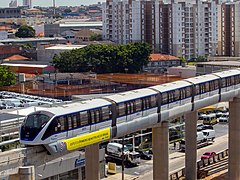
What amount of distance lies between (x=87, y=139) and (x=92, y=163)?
6.67 feet

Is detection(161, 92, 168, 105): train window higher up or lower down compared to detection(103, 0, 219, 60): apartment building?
lower down

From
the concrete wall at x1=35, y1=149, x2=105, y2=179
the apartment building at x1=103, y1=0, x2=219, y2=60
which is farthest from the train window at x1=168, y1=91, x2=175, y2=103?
the apartment building at x1=103, y1=0, x2=219, y2=60

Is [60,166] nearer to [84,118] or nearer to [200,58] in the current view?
[84,118]

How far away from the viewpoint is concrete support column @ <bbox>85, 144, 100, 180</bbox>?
14977mm

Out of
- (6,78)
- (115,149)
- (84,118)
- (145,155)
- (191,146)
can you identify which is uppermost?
(84,118)

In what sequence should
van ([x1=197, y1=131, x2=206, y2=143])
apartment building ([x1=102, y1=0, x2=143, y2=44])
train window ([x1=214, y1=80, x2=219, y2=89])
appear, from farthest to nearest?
1. apartment building ([x1=102, y1=0, x2=143, y2=44])
2. van ([x1=197, y1=131, x2=206, y2=143])
3. train window ([x1=214, y1=80, x2=219, y2=89])

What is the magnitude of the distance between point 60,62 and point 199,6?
54.2ft

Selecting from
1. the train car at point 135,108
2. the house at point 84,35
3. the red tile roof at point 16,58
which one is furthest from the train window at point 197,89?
the house at point 84,35

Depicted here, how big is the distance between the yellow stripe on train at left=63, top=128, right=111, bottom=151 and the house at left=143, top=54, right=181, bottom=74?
33.0 metres

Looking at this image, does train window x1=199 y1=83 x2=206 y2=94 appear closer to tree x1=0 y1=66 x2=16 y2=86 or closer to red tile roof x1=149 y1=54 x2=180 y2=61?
tree x1=0 y1=66 x2=16 y2=86

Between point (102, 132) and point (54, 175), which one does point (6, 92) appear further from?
point (102, 132)

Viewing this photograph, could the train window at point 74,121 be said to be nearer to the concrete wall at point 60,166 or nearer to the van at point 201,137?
the concrete wall at point 60,166

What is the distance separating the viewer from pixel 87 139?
13.2 metres

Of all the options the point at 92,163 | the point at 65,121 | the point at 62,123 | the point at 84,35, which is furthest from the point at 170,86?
the point at 84,35
